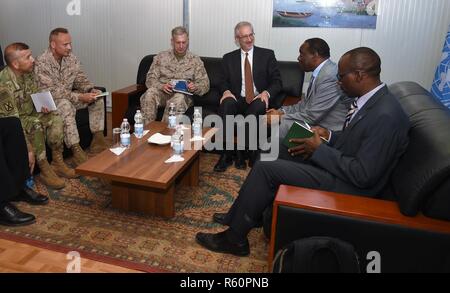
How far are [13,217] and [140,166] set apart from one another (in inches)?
32.5

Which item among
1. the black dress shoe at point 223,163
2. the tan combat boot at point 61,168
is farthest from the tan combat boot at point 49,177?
the black dress shoe at point 223,163

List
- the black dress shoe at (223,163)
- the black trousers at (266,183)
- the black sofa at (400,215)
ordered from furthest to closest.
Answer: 1. the black dress shoe at (223,163)
2. the black trousers at (266,183)
3. the black sofa at (400,215)

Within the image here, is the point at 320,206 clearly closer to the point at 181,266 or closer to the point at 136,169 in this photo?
the point at 181,266

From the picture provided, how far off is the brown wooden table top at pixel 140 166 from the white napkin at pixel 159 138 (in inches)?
1.3

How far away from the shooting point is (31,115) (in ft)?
9.51

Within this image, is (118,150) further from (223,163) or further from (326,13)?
(326,13)

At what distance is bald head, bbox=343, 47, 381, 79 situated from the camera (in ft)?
5.95

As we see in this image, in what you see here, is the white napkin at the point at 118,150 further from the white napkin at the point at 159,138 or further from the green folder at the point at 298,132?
the green folder at the point at 298,132

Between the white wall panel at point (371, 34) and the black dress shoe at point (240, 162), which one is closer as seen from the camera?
the black dress shoe at point (240, 162)

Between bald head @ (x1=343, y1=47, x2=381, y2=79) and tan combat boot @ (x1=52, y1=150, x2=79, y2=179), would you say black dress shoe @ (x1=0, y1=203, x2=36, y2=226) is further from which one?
bald head @ (x1=343, y1=47, x2=381, y2=79)

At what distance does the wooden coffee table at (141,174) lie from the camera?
220 cm

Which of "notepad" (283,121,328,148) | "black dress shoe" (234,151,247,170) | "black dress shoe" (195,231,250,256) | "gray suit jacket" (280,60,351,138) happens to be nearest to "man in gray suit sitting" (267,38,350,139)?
"gray suit jacket" (280,60,351,138)
